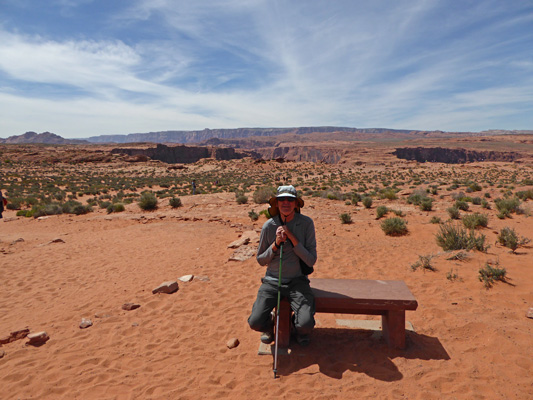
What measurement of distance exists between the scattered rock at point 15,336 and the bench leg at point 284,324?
3.94 meters

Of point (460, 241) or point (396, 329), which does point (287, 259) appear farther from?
point (460, 241)

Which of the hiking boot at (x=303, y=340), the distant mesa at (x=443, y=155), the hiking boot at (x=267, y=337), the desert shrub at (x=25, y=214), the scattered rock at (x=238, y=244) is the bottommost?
the desert shrub at (x=25, y=214)

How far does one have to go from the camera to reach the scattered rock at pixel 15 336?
4430 mm

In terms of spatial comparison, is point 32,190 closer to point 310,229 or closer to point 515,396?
point 310,229

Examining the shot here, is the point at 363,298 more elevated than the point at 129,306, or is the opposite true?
the point at 363,298

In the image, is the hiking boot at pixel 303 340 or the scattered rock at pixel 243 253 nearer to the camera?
the hiking boot at pixel 303 340

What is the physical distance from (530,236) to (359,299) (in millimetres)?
9575

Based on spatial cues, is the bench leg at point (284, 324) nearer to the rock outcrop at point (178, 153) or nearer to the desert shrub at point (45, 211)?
the desert shrub at point (45, 211)

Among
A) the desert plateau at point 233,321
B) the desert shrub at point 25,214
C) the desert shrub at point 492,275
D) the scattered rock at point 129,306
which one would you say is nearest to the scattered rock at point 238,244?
the desert plateau at point 233,321

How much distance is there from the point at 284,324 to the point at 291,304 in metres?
0.31

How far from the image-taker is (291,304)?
3836mm

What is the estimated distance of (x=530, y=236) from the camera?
31.9 ft

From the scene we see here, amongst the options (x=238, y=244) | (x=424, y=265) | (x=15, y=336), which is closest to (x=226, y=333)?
(x=15, y=336)

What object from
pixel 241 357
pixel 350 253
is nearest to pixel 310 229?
pixel 241 357
